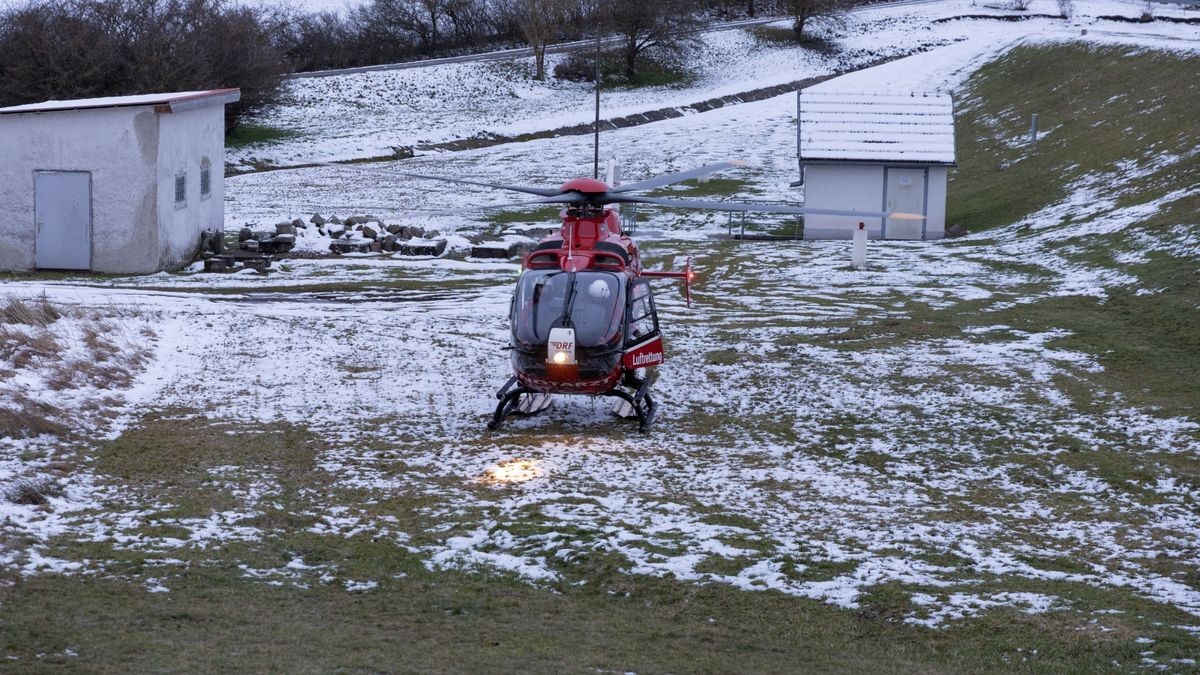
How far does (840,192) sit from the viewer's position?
36.0m

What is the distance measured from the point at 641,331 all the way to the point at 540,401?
5.95ft

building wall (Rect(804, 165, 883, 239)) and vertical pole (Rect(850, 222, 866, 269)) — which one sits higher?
building wall (Rect(804, 165, 883, 239))

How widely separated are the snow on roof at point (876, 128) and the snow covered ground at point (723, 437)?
633 centimetres

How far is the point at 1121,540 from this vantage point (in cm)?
1240

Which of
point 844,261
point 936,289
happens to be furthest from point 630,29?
point 936,289

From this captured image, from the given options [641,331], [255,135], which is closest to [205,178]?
[641,331]

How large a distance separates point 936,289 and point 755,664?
61.3 ft

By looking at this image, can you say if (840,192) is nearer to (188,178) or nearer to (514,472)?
(188,178)

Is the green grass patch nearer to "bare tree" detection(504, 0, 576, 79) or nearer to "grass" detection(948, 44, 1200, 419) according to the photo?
"grass" detection(948, 44, 1200, 419)

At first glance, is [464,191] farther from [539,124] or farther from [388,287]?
[388,287]

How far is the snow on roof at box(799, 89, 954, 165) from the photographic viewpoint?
1401 inches

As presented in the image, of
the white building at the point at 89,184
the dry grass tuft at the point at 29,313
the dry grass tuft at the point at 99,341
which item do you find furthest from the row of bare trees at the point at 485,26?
the dry grass tuft at the point at 99,341

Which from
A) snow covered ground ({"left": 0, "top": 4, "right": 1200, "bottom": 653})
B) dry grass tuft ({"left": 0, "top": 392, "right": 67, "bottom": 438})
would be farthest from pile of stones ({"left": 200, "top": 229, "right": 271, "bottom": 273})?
dry grass tuft ({"left": 0, "top": 392, "right": 67, "bottom": 438})

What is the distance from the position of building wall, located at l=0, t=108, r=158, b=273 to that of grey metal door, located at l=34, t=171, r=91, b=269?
114 millimetres
